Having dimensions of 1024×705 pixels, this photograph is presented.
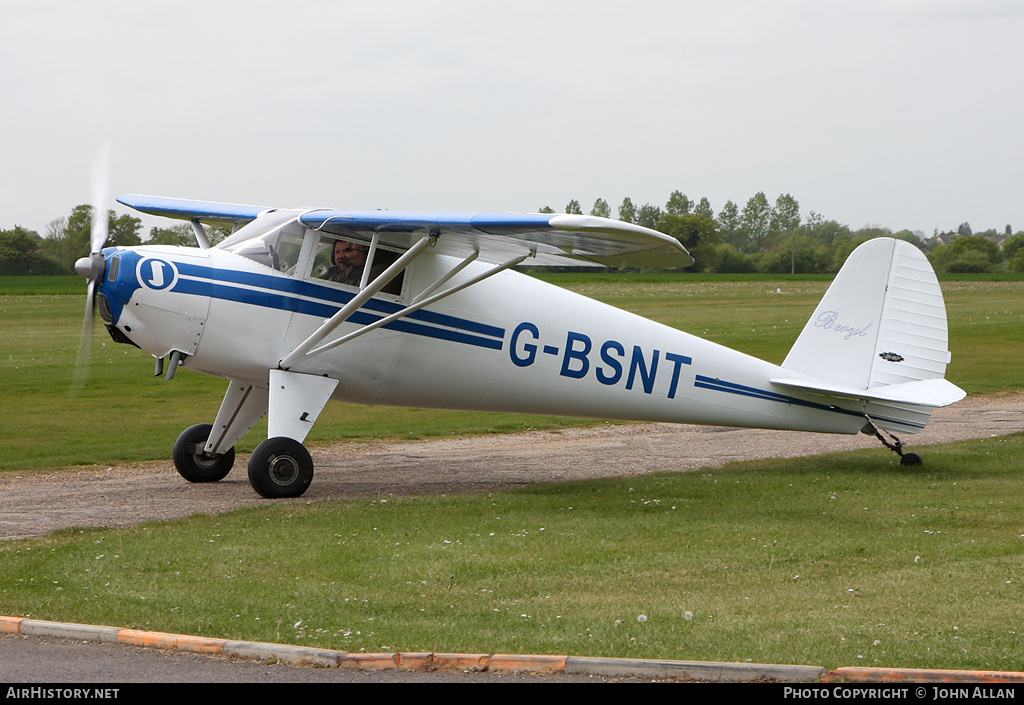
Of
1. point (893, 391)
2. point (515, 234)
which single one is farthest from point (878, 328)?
point (515, 234)

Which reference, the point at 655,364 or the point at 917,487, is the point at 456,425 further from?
the point at 917,487

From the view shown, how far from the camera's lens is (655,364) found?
558 inches

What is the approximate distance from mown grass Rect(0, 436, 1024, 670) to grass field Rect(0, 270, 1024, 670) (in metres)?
0.03

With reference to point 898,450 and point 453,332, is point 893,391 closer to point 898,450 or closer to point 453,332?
point 898,450

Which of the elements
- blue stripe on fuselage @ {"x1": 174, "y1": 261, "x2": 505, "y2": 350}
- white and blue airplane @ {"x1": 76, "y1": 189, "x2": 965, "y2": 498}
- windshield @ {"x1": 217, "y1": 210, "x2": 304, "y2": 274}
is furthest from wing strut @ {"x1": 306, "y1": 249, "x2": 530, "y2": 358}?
windshield @ {"x1": 217, "y1": 210, "x2": 304, "y2": 274}

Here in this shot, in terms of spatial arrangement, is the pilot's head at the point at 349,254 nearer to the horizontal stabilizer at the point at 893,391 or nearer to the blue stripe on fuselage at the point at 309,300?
the blue stripe on fuselage at the point at 309,300

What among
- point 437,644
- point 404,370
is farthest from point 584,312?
point 437,644

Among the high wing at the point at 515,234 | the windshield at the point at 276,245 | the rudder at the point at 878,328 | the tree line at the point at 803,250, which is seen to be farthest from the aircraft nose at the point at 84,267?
the tree line at the point at 803,250

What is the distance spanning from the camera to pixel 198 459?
1389 cm

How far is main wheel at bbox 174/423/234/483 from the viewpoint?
13.8 m

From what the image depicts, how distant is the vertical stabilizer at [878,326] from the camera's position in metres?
14.9

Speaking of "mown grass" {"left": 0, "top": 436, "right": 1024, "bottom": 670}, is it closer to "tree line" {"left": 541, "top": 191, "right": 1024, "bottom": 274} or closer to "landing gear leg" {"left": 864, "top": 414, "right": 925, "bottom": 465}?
"landing gear leg" {"left": 864, "top": 414, "right": 925, "bottom": 465}

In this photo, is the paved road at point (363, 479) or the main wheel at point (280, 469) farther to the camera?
the main wheel at point (280, 469)

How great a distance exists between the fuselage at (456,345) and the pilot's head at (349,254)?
321 millimetres
